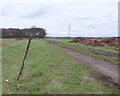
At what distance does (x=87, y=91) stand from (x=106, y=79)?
181cm

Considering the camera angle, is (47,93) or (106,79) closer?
(47,93)

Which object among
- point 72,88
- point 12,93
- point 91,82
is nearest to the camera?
point 12,93

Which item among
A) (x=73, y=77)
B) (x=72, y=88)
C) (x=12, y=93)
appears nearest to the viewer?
(x=12, y=93)

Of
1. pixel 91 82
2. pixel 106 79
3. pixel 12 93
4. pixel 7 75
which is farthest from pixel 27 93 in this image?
pixel 106 79

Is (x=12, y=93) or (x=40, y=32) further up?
(x=40, y=32)

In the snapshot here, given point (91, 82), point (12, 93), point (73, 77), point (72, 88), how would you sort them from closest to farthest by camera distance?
point (12, 93), point (72, 88), point (91, 82), point (73, 77)

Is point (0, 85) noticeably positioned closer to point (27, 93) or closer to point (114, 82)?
point (27, 93)

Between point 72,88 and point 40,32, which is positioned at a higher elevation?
point 40,32

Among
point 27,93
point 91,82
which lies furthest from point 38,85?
point 91,82

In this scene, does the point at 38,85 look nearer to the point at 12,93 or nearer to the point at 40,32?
the point at 12,93

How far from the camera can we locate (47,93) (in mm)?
4301

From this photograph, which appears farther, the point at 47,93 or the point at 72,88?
the point at 72,88

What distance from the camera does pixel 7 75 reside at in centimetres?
601

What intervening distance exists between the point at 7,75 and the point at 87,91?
140 inches
